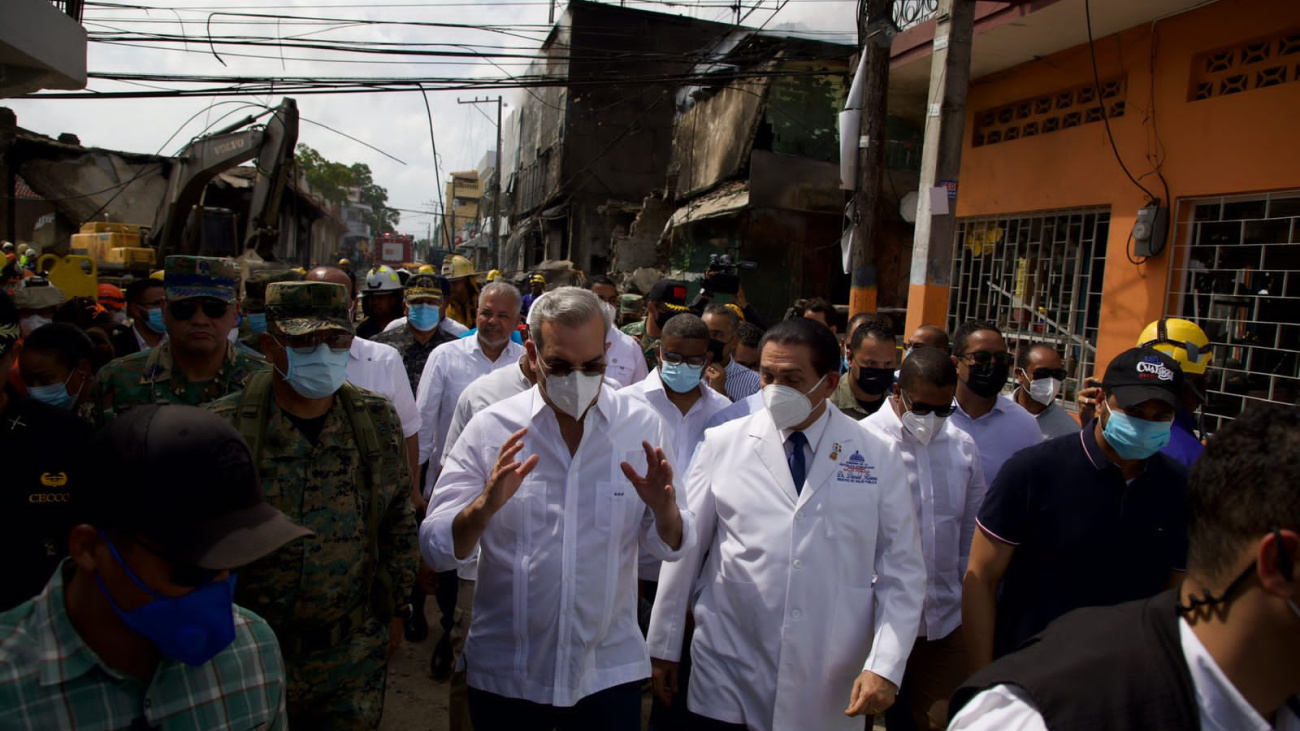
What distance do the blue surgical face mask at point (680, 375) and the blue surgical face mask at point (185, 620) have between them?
3101mm

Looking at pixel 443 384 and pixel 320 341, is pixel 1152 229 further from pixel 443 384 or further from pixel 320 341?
pixel 320 341

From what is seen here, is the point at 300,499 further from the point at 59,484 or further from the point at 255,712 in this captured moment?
the point at 255,712

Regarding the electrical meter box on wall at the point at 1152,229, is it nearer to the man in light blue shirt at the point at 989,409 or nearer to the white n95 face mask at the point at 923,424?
the man in light blue shirt at the point at 989,409

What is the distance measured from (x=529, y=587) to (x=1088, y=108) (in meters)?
8.77

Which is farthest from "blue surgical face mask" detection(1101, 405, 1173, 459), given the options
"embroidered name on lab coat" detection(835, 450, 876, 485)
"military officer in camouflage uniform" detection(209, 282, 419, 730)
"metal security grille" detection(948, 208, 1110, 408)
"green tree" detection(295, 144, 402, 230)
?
"green tree" detection(295, 144, 402, 230)

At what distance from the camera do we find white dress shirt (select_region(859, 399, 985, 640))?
3.50 meters

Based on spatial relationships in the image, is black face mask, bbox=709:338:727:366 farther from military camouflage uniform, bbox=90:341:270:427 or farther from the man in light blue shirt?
military camouflage uniform, bbox=90:341:270:427

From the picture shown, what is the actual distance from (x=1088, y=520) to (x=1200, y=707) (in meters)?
1.65

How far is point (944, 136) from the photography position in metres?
6.87

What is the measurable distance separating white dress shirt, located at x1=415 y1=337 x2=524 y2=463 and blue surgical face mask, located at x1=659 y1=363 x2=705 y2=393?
3.80ft

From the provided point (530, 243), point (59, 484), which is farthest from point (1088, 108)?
point (530, 243)

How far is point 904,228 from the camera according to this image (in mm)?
14633

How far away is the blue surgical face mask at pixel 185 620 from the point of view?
1497 mm

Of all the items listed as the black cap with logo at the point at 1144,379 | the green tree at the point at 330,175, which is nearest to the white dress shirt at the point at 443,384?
the black cap with logo at the point at 1144,379
